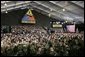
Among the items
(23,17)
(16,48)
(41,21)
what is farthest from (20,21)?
(16,48)

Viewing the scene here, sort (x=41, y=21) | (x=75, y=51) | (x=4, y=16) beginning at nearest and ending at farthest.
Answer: (x=75, y=51) < (x=4, y=16) < (x=41, y=21)

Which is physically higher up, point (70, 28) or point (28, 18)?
point (28, 18)

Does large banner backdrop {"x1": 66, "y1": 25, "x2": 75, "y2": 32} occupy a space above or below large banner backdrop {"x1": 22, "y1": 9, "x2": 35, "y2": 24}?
below

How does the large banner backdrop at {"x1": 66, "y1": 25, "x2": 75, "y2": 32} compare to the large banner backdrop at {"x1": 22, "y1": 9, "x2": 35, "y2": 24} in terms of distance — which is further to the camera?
the large banner backdrop at {"x1": 66, "y1": 25, "x2": 75, "y2": 32}

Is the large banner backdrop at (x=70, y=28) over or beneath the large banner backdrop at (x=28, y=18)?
beneath

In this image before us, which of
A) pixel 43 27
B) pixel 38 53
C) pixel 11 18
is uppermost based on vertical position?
pixel 38 53

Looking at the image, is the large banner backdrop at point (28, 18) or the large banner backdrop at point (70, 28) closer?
the large banner backdrop at point (28, 18)

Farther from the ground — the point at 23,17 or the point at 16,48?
the point at 16,48

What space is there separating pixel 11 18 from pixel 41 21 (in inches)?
146

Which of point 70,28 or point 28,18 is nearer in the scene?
point 28,18

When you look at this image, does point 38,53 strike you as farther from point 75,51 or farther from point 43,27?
point 43,27

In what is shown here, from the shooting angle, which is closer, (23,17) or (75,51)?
(75,51)

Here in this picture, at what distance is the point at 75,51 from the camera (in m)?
6.69

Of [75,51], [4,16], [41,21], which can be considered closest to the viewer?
[75,51]
